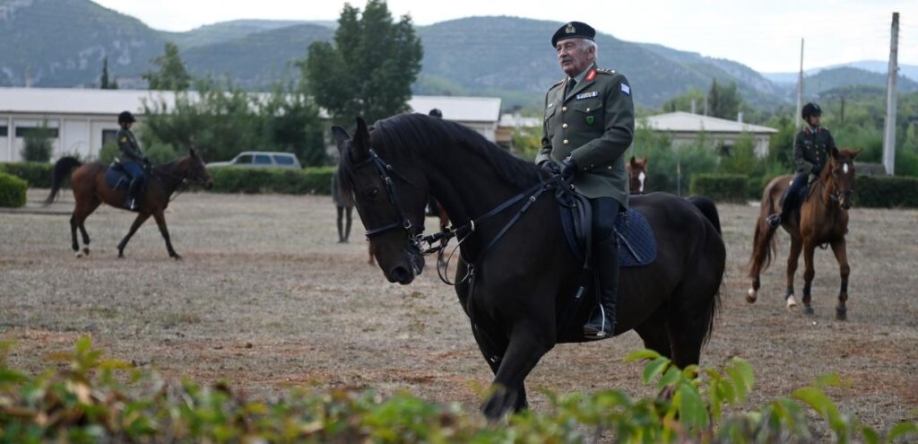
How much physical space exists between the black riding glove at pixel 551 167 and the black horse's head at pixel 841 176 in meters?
9.29

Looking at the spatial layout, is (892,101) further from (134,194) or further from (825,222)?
(825,222)

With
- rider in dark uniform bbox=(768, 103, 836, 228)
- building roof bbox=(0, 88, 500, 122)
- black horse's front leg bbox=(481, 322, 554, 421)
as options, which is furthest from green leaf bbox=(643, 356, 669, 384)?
building roof bbox=(0, 88, 500, 122)

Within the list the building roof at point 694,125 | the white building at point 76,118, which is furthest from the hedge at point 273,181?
the building roof at point 694,125

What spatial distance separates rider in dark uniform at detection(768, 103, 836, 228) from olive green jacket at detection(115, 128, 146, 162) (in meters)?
11.3

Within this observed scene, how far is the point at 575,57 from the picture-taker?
7.34 m

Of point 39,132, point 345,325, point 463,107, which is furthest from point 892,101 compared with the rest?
point 463,107

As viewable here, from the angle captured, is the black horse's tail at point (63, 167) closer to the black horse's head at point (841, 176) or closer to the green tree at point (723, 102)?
the black horse's head at point (841, 176)

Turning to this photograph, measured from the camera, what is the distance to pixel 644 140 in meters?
57.8

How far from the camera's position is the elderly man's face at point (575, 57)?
7.34 meters

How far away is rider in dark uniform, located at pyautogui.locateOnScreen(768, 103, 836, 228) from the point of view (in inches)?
650

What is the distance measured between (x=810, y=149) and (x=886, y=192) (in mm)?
31001

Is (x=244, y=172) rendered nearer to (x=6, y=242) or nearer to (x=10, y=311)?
(x=6, y=242)

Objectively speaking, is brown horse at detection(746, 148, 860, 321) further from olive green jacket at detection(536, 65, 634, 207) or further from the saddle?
olive green jacket at detection(536, 65, 634, 207)

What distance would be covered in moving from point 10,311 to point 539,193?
8.46 meters
